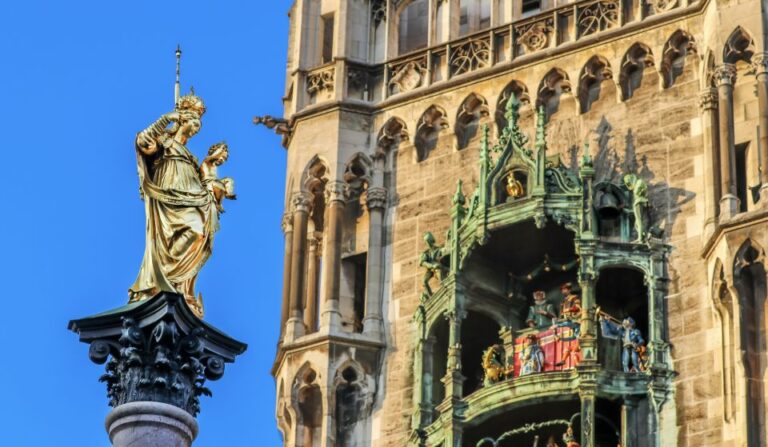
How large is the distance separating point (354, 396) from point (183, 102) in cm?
945

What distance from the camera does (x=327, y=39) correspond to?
4003 cm

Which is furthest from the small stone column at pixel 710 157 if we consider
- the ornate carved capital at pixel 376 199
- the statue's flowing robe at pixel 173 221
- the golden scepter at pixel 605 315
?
the statue's flowing robe at pixel 173 221

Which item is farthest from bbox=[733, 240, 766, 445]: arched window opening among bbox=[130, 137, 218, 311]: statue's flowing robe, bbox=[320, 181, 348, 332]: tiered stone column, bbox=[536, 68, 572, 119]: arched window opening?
bbox=[130, 137, 218, 311]: statue's flowing robe

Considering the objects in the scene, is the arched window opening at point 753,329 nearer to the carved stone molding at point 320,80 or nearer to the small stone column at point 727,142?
the small stone column at point 727,142

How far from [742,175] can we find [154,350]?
11726mm

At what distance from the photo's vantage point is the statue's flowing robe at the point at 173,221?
26.4 metres

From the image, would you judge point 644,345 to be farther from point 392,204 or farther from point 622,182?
point 392,204

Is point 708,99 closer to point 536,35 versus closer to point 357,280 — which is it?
point 536,35

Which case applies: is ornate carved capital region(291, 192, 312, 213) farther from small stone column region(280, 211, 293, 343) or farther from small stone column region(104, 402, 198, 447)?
small stone column region(104, 402, 198, 447)

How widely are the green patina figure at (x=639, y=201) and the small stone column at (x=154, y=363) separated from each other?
10.8 m

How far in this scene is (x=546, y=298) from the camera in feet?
119

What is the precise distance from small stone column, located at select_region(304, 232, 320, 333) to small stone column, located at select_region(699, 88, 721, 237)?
5.77 metres

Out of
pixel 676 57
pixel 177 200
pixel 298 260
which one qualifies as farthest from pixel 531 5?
pixel 177 200

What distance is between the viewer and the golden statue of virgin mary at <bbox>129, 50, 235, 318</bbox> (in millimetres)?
26422
